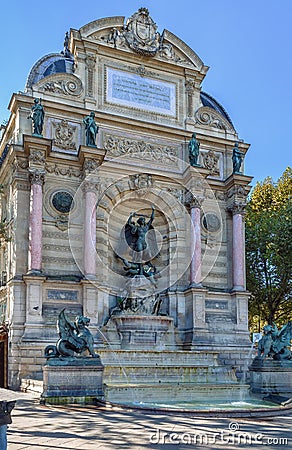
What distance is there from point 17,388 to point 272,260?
16.5m

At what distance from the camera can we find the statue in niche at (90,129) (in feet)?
75.8

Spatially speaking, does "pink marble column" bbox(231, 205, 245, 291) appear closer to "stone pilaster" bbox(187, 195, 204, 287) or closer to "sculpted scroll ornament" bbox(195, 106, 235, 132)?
"stone pilaster" bbox(187, 195, 204, 287)

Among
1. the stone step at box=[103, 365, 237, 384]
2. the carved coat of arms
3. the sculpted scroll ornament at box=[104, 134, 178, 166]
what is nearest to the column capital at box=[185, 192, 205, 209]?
the sculpted scroll ornament at box=[104, 134, 178, 166]

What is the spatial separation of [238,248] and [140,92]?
9.39 metres

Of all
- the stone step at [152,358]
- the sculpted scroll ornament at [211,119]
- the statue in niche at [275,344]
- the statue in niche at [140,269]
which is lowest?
the stone step at [152,358]

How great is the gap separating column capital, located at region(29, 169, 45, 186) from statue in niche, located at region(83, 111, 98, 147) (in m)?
2.71

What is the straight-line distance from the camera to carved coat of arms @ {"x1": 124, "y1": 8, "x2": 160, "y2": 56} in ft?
86.2

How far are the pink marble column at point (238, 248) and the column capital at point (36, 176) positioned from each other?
32.0 feet

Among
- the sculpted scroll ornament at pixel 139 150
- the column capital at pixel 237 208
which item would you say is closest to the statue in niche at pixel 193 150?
the sculpted scroll ornament at pixel 139 150

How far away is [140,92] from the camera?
86.0 feet

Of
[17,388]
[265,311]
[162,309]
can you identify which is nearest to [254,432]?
[17,388]

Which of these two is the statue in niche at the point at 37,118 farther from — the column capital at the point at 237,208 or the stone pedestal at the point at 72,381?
the stone pedestal at the point at 72,381

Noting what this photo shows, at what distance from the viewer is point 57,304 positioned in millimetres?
21328

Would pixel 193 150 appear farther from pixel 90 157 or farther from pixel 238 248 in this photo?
pixel 90 157
